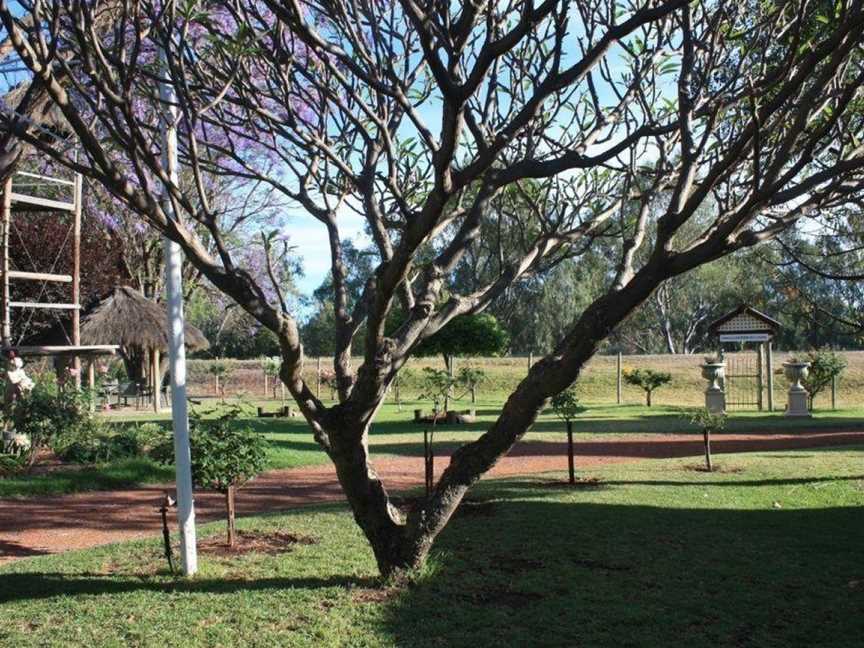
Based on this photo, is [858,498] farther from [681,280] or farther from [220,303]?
[681,280]

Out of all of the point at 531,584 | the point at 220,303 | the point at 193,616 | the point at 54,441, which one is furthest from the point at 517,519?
the point at 220,303

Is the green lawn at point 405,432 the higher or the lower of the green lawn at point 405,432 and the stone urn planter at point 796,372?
the lower

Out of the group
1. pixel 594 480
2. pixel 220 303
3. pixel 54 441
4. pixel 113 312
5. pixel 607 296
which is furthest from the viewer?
pixel 220 303

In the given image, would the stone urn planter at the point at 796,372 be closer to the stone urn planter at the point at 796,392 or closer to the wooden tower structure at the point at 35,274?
the stone urn planter at the point at 796,392

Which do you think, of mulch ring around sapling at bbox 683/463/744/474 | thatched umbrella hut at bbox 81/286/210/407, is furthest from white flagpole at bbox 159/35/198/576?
thatched umbrella hut at bbox 81/286/210/407

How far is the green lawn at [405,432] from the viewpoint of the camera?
1252cm

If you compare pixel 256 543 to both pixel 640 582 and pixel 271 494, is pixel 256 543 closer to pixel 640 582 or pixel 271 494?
pixel 640 582

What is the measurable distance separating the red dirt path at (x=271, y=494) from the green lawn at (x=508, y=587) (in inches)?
48.9

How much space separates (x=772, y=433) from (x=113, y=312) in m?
17.4

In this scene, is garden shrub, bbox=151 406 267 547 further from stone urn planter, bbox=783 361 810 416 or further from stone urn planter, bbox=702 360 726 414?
stone urn planter, bbox=783 361 810 416

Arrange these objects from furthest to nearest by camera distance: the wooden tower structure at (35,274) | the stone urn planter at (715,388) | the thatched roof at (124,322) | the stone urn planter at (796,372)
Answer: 1. the stone urn planter at (715,388)
2. the thatched roof at (124,322)
3. the stone urn planter at (796,372)
4. the wooden tower structure at (35,274)

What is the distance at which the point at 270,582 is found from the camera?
6.39 meters

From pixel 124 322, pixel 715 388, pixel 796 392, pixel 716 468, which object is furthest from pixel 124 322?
pixel 796 392

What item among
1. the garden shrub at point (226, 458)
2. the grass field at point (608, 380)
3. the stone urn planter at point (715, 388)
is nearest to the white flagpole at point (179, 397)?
the garden shrub at point (226, 458)
